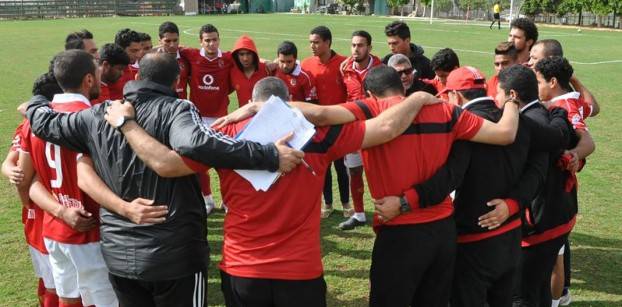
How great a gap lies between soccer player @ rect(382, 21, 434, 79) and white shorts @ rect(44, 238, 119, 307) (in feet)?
15.2

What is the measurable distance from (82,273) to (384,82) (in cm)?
256

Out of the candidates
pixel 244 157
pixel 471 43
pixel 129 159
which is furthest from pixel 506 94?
pixel 471 43

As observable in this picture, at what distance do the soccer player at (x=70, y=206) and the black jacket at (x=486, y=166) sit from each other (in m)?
2.49

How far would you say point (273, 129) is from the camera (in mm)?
3332

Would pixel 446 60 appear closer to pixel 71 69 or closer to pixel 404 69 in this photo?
pixel 404 69

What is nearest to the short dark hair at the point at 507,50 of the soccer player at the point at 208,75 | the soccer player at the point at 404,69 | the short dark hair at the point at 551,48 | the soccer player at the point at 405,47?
the short dark hair at the point at 551,48

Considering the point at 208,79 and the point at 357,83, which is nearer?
the point at 357,83

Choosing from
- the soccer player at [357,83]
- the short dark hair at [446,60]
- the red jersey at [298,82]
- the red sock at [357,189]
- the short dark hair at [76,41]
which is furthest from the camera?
the red jersey at [298,82]

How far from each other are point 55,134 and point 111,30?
41.2m

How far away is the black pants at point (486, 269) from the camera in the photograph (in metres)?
4.04

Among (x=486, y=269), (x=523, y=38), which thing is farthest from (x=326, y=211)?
(x=486, y=269)

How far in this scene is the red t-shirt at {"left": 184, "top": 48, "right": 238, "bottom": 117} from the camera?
314 inches

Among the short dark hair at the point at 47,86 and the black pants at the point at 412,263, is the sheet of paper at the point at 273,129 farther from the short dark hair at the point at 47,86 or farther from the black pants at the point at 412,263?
the short dark hair at the point at 47,86

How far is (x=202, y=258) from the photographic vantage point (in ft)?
12.1
